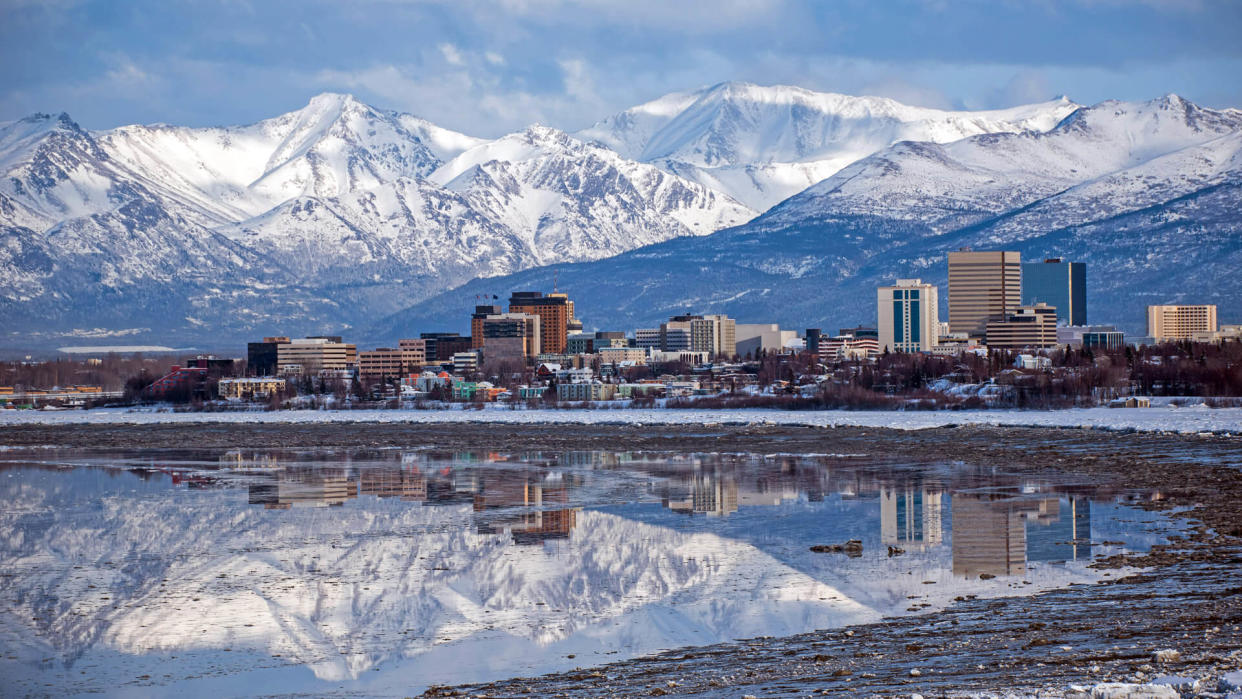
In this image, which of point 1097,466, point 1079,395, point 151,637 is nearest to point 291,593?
point 151,637

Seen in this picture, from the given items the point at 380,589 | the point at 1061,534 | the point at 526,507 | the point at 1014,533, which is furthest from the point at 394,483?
the point at 1061,534

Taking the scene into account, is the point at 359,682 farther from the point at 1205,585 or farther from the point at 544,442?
the point at 544,442

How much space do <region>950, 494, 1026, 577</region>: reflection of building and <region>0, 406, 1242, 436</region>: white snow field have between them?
109ft

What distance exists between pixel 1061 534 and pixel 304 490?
27937 mm

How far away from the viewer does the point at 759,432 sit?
9119 cm

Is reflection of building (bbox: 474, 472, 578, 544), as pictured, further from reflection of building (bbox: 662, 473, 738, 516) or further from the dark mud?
the dark mud

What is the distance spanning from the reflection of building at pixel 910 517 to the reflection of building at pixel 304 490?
676 inches

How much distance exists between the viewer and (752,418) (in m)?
112

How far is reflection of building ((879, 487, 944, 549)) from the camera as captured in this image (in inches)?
1443

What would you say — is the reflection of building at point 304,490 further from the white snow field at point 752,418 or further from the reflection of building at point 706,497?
the white snow field at point 752,418

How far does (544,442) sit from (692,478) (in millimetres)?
29370

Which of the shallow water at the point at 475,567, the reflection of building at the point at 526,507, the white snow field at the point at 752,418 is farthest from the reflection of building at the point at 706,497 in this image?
the white snow field at the point at 752,418

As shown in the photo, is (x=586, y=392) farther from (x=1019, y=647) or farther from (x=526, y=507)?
(x=1019, y=647)

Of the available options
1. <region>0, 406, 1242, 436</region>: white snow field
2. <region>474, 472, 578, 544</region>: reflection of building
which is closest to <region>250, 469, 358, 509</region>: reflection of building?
<region>474, 472, 578, 544</region>: reflection of building
